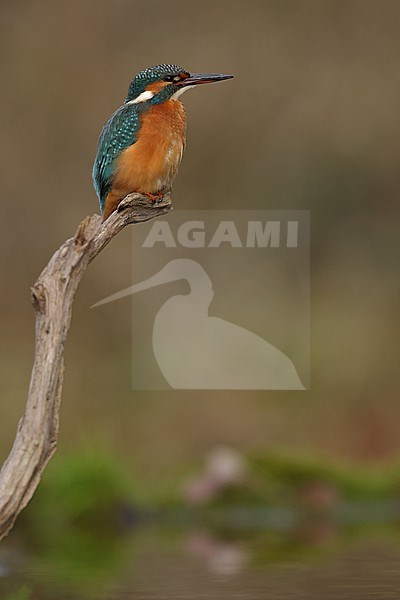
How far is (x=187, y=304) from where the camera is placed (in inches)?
217

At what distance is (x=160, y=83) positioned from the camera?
9.71ft

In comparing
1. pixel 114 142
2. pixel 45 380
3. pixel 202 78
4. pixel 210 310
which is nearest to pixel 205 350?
pixel 210 310

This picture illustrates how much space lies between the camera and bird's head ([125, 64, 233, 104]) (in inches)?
115

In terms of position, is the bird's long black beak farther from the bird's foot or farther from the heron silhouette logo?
the heron silhouette logo

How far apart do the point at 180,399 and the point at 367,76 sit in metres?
1.77

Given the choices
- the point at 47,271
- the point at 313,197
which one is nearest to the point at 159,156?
the point at 47,271

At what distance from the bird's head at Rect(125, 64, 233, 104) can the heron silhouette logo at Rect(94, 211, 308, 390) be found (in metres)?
2.23

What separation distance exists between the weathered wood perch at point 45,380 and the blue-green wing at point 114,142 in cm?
79

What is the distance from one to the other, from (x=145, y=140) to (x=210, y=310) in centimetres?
264

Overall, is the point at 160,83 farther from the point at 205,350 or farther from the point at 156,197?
the point at 205,350

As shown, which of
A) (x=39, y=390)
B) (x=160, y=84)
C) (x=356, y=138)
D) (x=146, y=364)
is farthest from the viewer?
(x=356, y=138)

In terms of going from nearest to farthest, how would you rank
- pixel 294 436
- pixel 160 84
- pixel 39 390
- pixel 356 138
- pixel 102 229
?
pixel 39 390, pixel 102 229, pixel 160 84, pixel 294 436, pixel 356 138

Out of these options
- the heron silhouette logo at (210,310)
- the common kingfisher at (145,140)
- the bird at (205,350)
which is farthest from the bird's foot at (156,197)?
the bird at (205,350)

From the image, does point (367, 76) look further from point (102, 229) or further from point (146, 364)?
point (102, 229)
